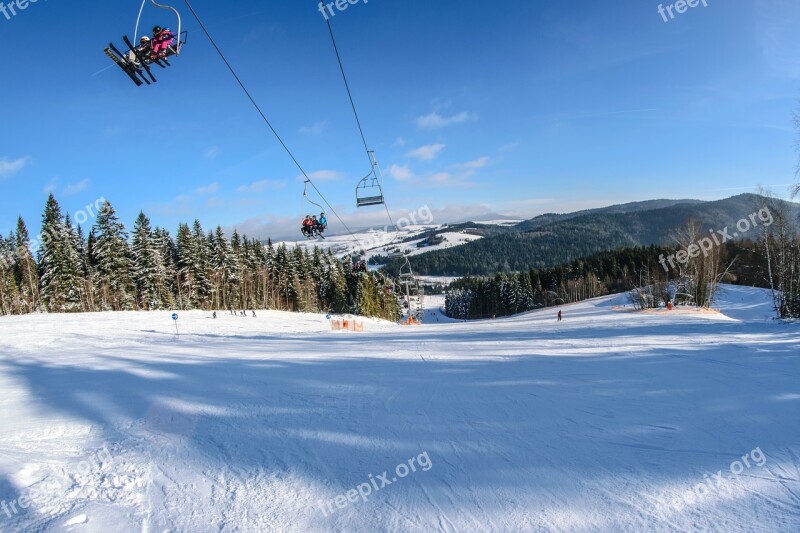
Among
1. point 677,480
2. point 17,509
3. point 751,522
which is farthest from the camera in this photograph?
point 677,480

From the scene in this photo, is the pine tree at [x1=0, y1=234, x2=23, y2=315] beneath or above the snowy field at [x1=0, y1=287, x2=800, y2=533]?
above

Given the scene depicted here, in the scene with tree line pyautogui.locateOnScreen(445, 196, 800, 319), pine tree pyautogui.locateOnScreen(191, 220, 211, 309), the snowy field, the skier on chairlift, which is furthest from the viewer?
pine tree pyautogui.locateOnScreen(191, 220, 211, 309)

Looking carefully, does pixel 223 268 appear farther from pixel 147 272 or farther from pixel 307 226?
pixel 307 226

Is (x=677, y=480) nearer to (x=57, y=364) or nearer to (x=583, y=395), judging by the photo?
(x=583, y=395)

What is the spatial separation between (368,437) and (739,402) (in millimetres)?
5823

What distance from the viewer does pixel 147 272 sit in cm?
4384

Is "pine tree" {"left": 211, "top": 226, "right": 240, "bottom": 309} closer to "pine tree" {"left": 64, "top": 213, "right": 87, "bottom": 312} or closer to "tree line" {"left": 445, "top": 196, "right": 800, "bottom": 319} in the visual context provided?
"pine tree" {"left": 64, "top": 213, "right": 87, "bottom": 312}

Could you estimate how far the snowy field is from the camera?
3.83 meters

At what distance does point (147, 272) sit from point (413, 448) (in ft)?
157

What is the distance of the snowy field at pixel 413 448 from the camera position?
3827 mm

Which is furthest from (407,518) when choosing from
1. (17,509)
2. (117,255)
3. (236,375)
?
(117,255)

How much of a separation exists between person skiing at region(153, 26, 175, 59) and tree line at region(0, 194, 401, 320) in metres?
41.6

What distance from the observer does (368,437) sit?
17.8 ft

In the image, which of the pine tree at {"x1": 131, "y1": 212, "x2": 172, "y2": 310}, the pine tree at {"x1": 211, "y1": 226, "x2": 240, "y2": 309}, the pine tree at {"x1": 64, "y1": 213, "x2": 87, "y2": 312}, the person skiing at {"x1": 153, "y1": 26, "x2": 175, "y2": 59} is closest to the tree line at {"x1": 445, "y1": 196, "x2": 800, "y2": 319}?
the person skiing at {"x1": 153, "y1": 26, "x2": 175, "y2": 59}
